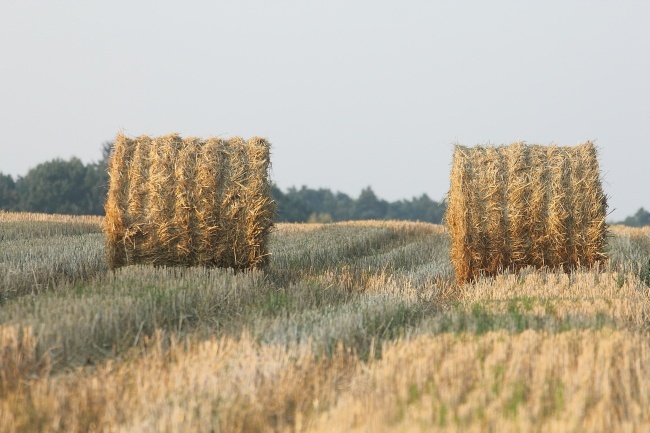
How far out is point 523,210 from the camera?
37.1 ft

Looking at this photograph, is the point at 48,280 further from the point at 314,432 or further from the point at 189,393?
the point at 314,432

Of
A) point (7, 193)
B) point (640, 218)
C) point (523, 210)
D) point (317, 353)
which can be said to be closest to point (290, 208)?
point (7, 193)

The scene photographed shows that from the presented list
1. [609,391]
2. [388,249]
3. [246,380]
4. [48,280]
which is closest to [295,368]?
[246,380]

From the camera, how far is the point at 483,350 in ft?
19.9

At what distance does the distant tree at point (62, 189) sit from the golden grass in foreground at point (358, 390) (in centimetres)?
4041

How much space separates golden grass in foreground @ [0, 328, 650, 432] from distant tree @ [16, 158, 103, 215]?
133 feet

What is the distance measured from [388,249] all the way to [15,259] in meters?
8.06

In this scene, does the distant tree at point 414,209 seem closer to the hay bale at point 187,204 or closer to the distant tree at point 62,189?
the distant tree at point 62,189

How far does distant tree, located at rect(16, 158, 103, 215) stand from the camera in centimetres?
4459

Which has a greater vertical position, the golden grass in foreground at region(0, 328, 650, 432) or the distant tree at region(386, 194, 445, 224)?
the distant tree at region(386, 194, 445, 224)

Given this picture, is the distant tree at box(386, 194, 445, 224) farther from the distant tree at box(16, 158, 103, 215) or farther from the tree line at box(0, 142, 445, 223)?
the distant tree at box(16, 158, 103, 215)

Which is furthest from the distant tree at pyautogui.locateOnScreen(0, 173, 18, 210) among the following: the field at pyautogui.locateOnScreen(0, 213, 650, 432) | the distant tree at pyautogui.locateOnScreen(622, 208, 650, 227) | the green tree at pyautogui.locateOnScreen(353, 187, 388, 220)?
the distant tree at pyautogui.locateOnScreen(622, 208, 650, 227)

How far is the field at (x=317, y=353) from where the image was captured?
4.69 meters

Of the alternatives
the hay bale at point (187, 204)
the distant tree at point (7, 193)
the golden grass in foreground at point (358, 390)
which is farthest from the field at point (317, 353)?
the distant tree at point (7, 193)
